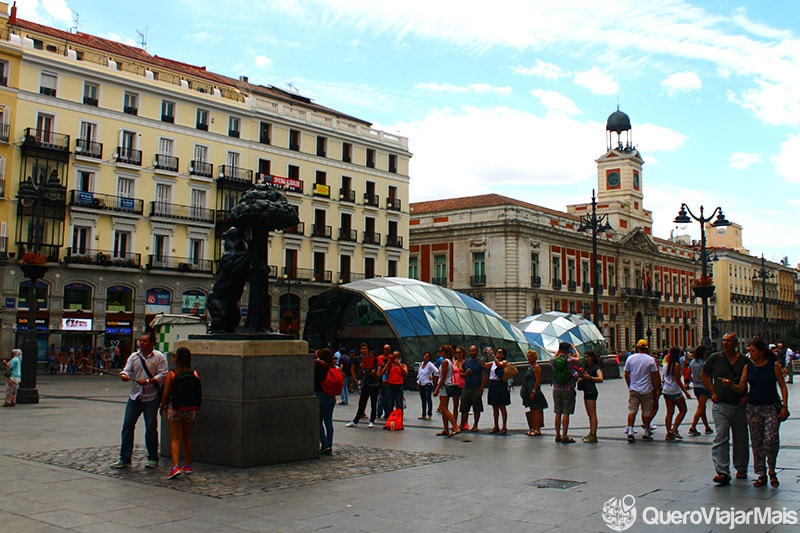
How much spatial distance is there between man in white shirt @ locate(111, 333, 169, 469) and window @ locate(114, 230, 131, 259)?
3225 centimetres

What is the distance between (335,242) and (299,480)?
40.8 meters

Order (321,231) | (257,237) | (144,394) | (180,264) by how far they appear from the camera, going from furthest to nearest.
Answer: (321,231)
(180,264)
(257,237)
(144,394)

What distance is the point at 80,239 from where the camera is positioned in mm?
38219

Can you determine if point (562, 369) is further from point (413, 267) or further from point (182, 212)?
point (413, 267)

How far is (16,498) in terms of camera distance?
728cm

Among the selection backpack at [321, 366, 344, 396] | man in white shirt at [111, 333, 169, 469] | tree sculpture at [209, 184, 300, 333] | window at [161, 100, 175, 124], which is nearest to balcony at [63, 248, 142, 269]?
window at [161, 100, 175, 124]

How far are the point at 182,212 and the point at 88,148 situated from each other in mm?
6030

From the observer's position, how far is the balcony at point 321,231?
1882 inches

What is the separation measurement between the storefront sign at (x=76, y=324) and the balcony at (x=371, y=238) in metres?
19.1

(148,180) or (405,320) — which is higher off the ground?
(148,180)

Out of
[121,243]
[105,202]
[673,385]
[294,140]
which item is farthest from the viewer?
[294,140]

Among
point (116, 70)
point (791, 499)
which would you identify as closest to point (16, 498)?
point (791, 499)

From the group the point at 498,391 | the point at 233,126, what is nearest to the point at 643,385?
the point at 498,391

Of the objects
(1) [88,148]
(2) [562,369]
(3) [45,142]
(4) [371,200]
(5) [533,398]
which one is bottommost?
(5) [533,398]
